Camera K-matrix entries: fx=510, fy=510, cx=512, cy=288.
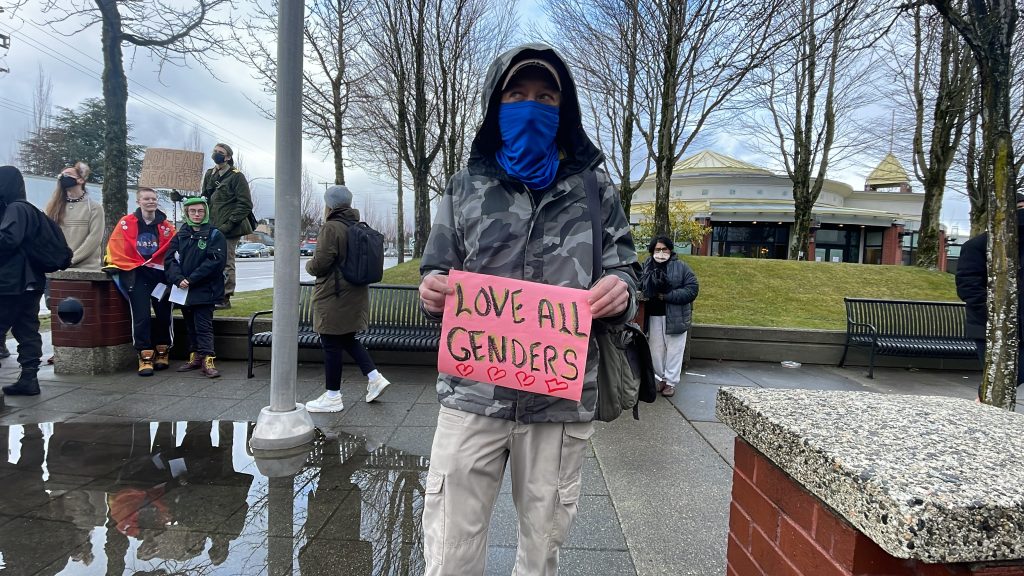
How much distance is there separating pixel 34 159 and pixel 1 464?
5532cm

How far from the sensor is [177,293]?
5723mm

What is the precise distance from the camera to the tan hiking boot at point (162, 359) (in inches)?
237

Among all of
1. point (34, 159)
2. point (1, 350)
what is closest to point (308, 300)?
point (1, 350)

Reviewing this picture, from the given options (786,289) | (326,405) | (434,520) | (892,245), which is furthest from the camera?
(892,245)

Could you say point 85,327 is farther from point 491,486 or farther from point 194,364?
point 491,486

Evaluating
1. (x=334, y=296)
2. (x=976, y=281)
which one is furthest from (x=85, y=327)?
(x=976, y=281)

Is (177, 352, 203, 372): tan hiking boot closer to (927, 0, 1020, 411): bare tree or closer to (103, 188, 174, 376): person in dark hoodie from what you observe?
(103, 188, 174, 376): person in dark hoodie

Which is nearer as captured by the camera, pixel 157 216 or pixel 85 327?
pixel 85 327

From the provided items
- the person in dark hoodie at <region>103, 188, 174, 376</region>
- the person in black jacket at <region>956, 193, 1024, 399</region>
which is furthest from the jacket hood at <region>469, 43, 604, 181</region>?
the person in dark hoodie at <region>103, 188, 174, 376</region>

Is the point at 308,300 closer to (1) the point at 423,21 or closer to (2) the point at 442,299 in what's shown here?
(2) the point at 442,299

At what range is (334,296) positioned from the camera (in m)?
4.60

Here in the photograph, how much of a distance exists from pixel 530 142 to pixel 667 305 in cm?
437

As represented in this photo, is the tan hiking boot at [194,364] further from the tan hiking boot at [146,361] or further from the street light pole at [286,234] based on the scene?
the street light pole at [286,234]

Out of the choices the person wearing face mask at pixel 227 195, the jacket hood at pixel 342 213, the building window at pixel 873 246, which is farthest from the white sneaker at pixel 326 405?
the building window at pixel 873 246
